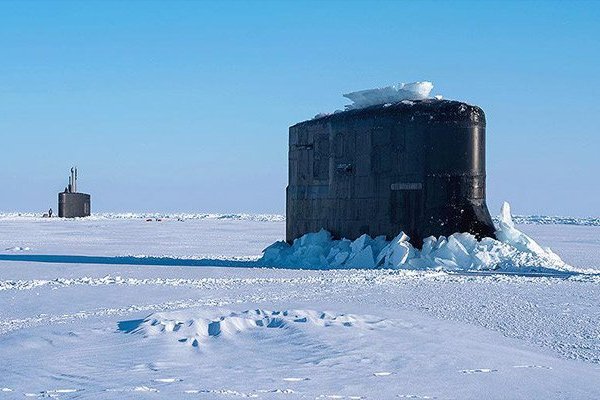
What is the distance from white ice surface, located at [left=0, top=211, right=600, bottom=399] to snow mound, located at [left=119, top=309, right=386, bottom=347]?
19 mm

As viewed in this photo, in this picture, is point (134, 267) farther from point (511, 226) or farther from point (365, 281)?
point (511, 226)

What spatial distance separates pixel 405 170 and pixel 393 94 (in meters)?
1.82

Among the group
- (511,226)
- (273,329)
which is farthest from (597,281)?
(273,329)

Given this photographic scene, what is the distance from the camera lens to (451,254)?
14.2 m

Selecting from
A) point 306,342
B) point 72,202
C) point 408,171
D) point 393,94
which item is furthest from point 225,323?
point 72,202

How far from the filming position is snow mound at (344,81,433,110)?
1548cm

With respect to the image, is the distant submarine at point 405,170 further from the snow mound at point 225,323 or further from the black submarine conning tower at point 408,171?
the snow mound at point 225,323

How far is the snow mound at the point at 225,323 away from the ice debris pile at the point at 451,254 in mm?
6831

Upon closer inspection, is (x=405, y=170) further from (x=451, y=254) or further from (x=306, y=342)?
(x=306, y=342)

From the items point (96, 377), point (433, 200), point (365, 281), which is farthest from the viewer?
point (433, 200)

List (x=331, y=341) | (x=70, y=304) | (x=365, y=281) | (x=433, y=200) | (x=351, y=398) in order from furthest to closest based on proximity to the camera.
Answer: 1. (x=433, y=200)
2. (x=365, y=281)
3. (x=70, y=304)
4. (x=331, y=341)
5. (x=351, y=398)

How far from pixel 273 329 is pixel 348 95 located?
33.3 feet

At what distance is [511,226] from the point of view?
1480 cm

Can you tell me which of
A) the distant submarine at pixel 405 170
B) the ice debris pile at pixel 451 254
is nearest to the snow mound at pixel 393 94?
the distant submarine at pixel 405 170
